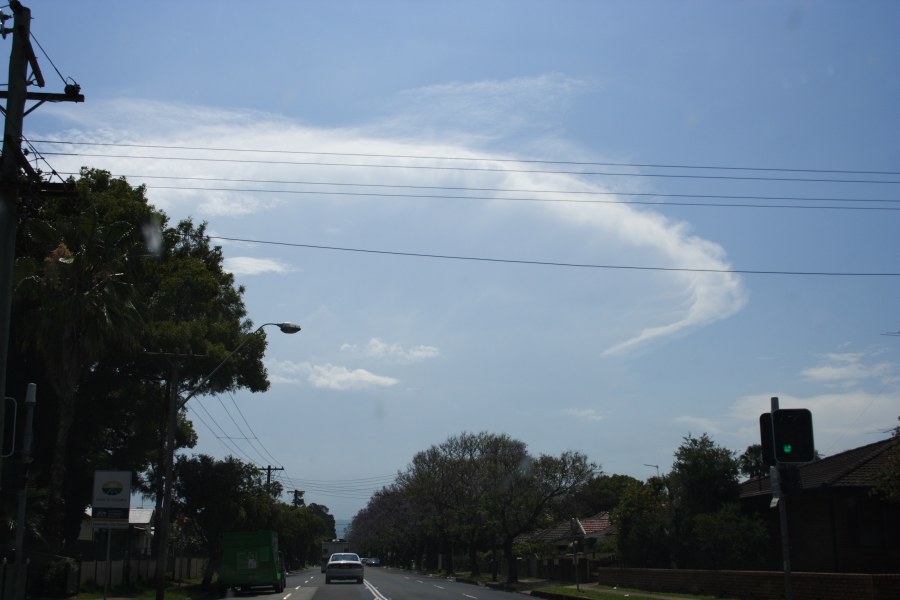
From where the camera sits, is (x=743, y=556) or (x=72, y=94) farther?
(x=743, y=556)

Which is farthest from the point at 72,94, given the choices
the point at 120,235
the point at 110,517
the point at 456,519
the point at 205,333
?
the point at 456,519

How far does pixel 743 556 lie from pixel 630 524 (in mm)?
8250

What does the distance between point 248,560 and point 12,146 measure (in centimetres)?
2684

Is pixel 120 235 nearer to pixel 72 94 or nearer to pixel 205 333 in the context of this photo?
pixel 205 333

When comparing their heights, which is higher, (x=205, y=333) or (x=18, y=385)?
(x=205, y=333)

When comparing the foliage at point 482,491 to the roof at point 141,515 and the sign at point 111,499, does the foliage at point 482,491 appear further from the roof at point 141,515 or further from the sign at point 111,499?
the sign at point 111,499

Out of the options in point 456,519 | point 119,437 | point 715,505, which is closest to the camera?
point 715,505

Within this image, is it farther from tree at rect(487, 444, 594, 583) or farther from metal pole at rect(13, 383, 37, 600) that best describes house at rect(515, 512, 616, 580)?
metal pole at rect(13, 383, 37, 600)

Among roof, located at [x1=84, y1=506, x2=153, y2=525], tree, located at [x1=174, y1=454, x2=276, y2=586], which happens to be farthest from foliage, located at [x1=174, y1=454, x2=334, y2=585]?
roof, located at [x1=84, y1=506, x2=153, y2=525]

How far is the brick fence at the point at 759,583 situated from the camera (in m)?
21.9

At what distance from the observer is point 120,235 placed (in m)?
30.8

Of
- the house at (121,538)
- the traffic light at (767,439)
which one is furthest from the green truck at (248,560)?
the traffic light at (767,439)

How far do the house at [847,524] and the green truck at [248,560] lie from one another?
21.0m

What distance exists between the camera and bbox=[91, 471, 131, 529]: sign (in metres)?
22.1
